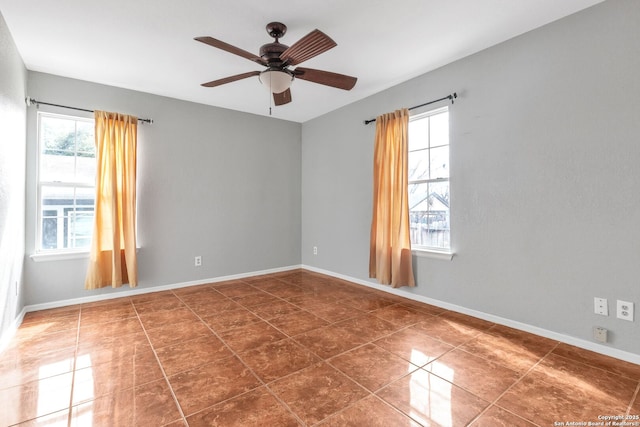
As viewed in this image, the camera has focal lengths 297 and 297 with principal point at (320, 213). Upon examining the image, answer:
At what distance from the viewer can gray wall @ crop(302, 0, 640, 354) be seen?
2137mm

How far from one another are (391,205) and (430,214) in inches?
18.0

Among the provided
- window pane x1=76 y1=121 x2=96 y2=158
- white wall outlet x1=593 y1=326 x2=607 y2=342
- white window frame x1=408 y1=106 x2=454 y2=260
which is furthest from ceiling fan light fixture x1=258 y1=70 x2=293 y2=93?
white wall outlet x1=593 y1=326 x2=607 y2=342

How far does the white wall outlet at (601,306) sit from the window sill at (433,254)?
1152 mm

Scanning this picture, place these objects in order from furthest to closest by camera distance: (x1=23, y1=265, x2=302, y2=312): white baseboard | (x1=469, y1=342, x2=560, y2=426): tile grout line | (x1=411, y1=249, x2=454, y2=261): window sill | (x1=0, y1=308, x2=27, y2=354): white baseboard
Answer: (x1=23, y1=265, x2=302, y2=312): white baseboard, (x1=411, y1=249, x2=454, y2=261): window sill, (x1=0, y1=308, x2=27, y2=354): white baseboard, (x1=469, y1=342, x2=560, y2=426): tile grout line

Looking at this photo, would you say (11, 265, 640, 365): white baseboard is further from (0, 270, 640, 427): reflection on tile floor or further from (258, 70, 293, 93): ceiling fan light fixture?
(258, 70, 293, 93): ceiling fan light fixture

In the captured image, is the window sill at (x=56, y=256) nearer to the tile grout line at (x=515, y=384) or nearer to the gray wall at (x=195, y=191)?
the gray wall at (x=195, y=191)

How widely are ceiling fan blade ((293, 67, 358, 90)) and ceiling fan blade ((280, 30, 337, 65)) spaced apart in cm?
15

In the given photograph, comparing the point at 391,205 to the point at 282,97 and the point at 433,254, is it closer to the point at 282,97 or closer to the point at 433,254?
the point at 433,254

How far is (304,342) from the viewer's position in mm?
2426

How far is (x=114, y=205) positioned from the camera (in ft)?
11.4

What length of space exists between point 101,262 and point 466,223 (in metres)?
4.08

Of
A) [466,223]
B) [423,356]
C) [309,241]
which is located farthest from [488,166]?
[309,241]

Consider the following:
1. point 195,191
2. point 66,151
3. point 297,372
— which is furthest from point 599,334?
point 66,151

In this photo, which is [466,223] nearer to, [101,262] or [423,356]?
[423,356]
